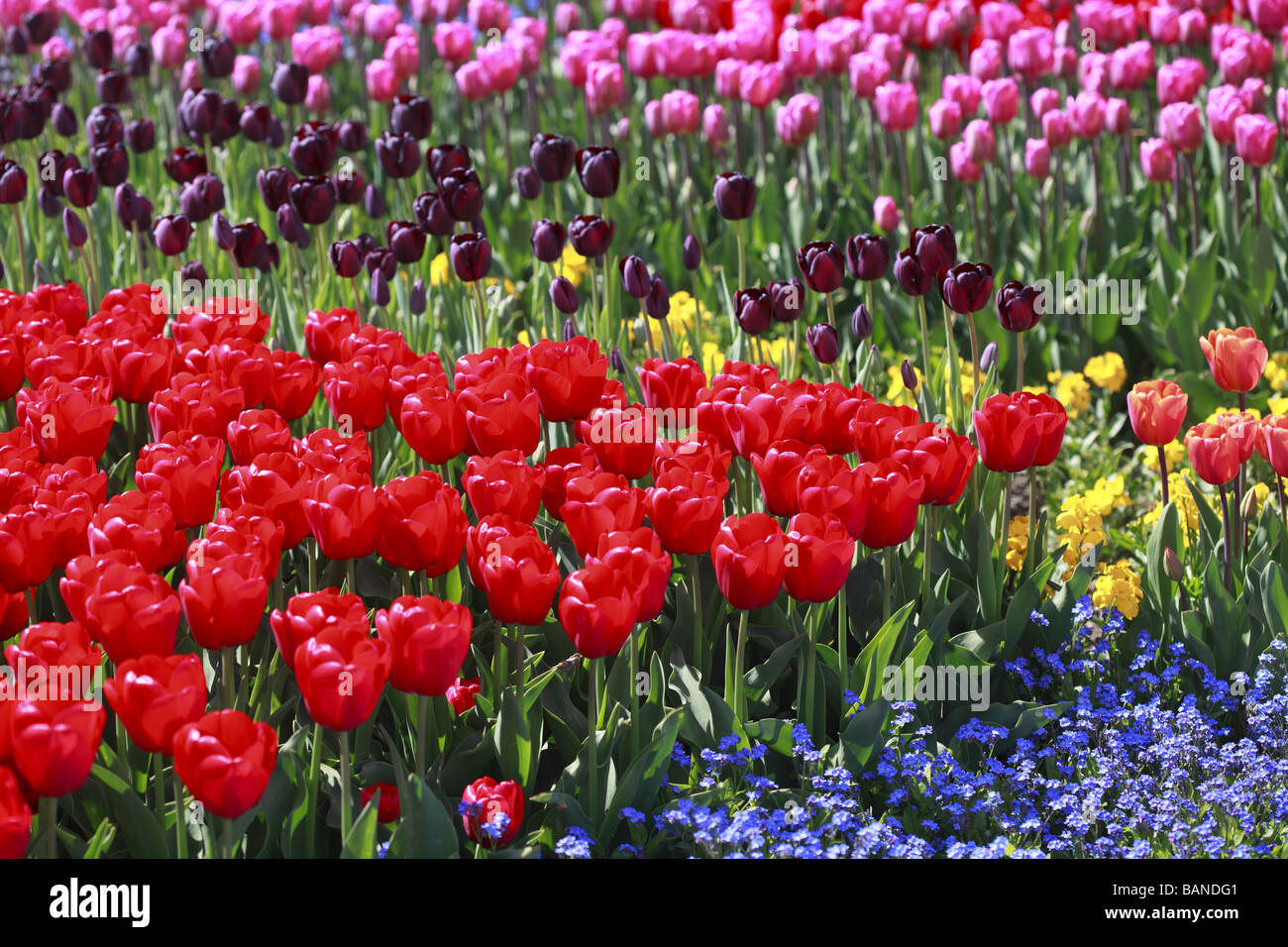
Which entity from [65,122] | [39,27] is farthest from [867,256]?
[39,27]

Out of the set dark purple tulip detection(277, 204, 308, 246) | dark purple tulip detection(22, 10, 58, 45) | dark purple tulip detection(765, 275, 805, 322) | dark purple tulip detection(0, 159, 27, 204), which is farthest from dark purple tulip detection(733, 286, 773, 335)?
dark purple tulip detection(22, 10, 58, 45)

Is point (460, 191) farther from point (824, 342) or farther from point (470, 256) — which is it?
point (824, 342)

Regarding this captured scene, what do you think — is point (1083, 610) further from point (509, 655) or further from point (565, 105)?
point (565, 105)

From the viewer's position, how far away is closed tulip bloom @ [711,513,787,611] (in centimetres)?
278

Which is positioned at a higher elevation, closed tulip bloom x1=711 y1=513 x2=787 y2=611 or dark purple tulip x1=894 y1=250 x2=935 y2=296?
dark purple tulip x1=894 y1=250 x2=935 y2=296

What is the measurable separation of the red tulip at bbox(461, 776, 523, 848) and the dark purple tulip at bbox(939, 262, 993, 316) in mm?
2013

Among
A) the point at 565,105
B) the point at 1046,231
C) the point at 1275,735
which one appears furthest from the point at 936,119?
the point at 1275,735

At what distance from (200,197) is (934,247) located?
2.57m

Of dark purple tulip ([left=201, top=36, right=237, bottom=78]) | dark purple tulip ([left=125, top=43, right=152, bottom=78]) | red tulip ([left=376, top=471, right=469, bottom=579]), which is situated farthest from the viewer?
dark purple tulip ([left=125, top=43, right=152, bottom=78])

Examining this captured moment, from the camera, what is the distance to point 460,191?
4.76 metres

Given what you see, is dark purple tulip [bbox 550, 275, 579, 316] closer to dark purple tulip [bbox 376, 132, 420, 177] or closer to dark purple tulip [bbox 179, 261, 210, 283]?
dark purple tulip [bbox 376, 132, 420, 177]

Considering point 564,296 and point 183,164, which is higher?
point 183,164

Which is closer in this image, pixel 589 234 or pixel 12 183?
pixel 589 234
